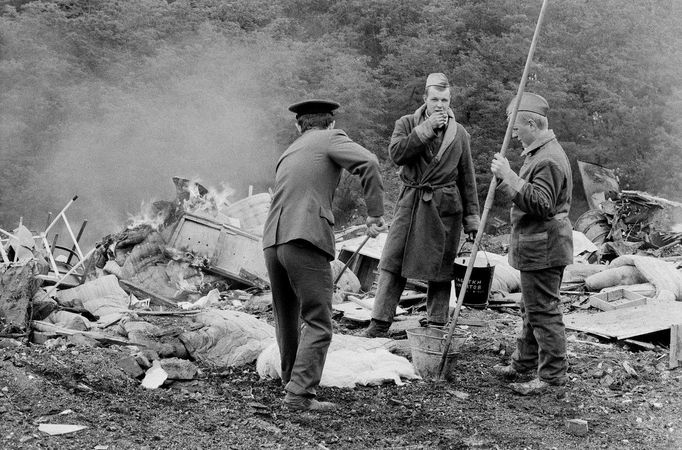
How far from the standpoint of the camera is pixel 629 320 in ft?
25.6

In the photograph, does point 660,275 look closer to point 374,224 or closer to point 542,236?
point 542,236

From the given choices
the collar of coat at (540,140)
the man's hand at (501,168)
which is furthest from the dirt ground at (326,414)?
the collar of coat at (540,140)

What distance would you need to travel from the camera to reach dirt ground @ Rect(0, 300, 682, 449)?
15.1ft

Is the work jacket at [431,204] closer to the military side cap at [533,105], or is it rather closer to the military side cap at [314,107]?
the military side cap at [533,105]

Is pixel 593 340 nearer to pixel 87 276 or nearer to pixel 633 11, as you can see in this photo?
pixel 87 276

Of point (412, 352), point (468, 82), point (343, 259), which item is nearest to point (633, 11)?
point (468, 82)

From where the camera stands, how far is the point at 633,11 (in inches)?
989

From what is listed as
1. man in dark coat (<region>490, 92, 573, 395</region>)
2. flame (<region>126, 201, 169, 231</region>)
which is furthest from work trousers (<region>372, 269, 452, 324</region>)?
flame (<region>126, 201, 169, 231</region>)

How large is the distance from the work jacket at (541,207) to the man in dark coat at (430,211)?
128 centimetres

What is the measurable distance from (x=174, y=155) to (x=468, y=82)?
30.5 ft

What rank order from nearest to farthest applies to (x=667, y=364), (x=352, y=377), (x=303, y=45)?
(x=352, y=377), (x=667, y=364), (x=303, y=45)

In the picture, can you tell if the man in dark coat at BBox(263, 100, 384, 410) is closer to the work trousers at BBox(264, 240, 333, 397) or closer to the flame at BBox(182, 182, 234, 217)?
the work trousers at BBox(264, 240, 333, 397)

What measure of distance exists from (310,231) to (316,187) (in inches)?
12.0

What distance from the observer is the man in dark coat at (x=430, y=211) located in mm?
7051
